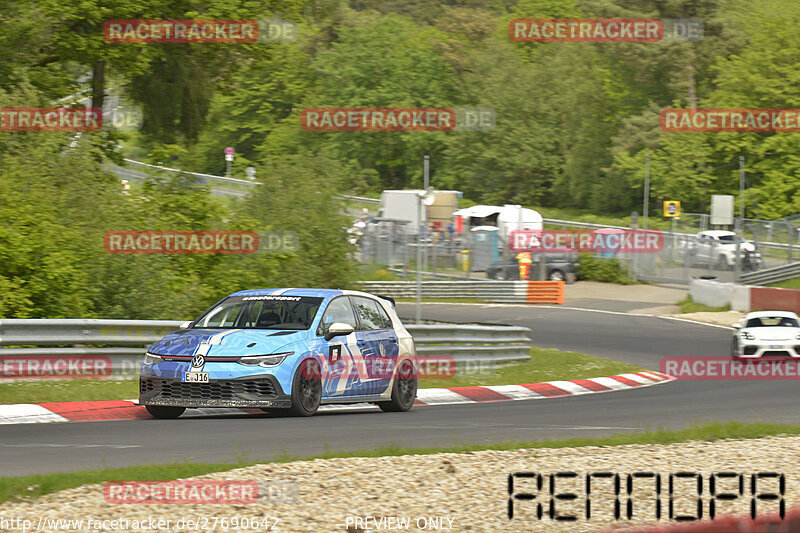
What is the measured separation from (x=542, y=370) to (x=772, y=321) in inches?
258

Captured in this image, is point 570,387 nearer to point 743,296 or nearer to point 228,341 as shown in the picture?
point 228,341

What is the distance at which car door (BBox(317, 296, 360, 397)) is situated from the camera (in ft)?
42.2

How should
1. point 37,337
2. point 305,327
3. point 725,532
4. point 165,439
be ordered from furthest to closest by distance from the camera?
point 37,337 < point 305,327 < point 165,439 < point 725,532

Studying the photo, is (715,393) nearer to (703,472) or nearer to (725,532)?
(703,472)

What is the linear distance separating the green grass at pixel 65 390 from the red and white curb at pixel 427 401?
1.38ft

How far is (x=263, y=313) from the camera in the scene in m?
13.1

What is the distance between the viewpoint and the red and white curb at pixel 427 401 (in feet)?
39.8

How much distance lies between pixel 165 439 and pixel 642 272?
1595 inches

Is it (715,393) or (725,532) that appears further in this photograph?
(715,393)

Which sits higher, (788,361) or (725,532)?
(725,532)

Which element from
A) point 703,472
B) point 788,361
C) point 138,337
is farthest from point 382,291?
point 703,472

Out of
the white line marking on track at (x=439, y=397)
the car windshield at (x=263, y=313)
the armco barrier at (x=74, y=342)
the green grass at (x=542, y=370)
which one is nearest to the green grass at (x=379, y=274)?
the green grass at (x=542, y=370)

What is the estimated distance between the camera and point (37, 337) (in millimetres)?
14406

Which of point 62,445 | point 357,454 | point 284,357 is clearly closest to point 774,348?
point 284,357
